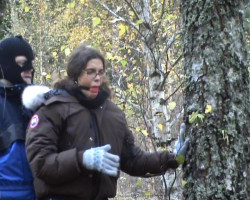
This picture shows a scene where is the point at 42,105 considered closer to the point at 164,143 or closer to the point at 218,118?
the point at 218,118

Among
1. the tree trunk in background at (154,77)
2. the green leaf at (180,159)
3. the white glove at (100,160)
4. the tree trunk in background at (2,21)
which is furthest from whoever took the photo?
the tree trunk in background at (2,21)

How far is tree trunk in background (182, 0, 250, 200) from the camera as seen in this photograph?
2.96 m

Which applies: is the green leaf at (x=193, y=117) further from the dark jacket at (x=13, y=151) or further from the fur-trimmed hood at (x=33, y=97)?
the dark jacket at (x=13, y=151)

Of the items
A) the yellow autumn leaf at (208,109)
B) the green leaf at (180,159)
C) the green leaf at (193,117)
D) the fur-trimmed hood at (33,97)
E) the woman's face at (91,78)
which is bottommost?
the green leaf at (180,159)

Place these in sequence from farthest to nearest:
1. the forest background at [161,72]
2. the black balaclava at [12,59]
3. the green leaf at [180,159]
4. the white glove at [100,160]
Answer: the black balaclava at [12,59]
the green leaf at [180,159]
the forest background at [161,72]
the white glove at [100,160]

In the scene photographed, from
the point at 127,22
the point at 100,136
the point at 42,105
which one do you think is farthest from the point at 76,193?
the point at 127,22

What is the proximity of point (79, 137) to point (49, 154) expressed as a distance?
0.23 metres

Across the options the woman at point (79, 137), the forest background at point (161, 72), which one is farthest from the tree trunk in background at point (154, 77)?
the woman at point (79, 137)

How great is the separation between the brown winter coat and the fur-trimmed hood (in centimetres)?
12

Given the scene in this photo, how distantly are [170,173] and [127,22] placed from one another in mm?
1799

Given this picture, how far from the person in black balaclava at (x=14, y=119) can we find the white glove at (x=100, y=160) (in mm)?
590

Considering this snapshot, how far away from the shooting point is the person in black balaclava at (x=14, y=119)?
3275mm

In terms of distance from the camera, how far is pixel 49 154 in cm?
301

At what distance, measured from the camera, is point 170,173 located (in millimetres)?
5621
